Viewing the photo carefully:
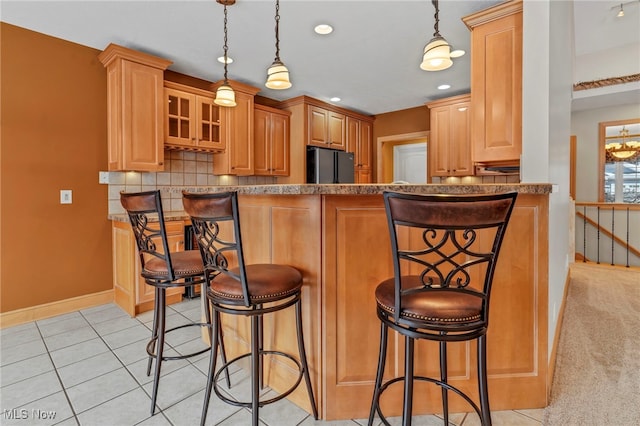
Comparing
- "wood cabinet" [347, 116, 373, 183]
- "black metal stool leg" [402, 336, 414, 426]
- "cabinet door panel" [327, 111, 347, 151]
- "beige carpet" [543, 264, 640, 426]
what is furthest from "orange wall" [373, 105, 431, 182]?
"black metal stool leg" [402, 336, 414, 426]

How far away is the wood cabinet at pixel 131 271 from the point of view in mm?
2885

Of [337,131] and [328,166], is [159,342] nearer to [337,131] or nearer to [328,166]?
[328,166]

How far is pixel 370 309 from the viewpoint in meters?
1.55

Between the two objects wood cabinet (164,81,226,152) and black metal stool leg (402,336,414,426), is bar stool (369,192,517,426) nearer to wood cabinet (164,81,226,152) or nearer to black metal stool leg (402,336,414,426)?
black metal stool leg (402,336,414,426)

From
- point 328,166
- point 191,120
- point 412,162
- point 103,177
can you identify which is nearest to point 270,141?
point 328,166

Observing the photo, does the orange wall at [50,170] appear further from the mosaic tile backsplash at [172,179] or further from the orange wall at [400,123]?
the orange wall at [400,123]

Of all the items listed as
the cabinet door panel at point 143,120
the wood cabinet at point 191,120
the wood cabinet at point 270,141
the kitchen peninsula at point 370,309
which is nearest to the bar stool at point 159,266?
the kitchen peninsula at point 370,309

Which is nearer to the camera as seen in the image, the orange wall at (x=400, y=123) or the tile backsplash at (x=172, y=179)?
the tile backsplash at (x=172, y=179)

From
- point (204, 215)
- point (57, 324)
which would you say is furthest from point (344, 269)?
point (57, 324)

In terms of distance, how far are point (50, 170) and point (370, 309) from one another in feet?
10.2

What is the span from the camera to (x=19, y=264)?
2738 mm

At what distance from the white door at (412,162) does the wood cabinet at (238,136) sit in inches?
147

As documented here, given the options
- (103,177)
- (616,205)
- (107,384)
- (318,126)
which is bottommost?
(107,384)

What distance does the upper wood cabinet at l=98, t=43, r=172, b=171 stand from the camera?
298cm
